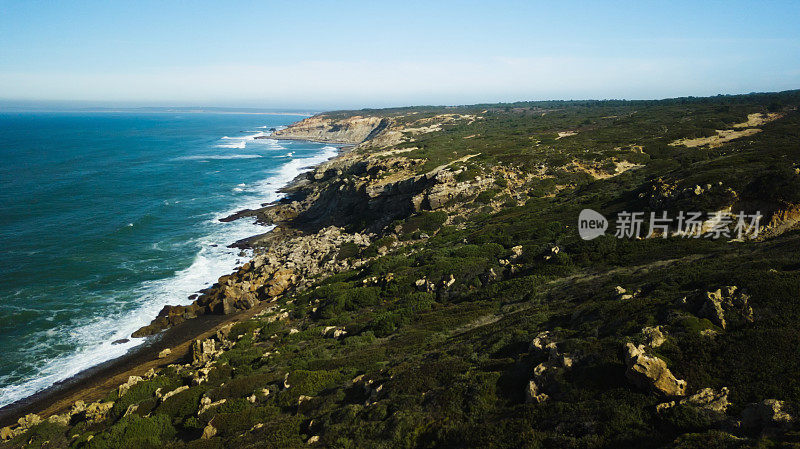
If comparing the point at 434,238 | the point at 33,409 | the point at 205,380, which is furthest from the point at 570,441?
the point at 33,409

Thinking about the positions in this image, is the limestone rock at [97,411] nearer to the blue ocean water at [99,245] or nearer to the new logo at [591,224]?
the blue ocean water at [99,245]

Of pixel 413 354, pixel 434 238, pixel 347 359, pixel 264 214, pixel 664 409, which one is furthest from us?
pixel 264 214

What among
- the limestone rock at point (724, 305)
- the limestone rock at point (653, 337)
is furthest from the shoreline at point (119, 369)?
the limestone rock at point (724, 305)

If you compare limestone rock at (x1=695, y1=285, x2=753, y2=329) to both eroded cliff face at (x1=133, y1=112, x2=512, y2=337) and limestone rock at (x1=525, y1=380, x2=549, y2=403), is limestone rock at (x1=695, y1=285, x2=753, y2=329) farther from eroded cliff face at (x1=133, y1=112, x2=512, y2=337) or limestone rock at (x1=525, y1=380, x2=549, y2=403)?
eroded cliff face at (x1=133, y1=112, x2=512, y2=337)

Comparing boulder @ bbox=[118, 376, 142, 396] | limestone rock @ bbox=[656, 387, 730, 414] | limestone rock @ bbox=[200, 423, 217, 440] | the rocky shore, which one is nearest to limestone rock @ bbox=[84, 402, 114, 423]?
boulder @ bbox=[118, 376, 142, 396]

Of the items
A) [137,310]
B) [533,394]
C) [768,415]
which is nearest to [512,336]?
[533,394]

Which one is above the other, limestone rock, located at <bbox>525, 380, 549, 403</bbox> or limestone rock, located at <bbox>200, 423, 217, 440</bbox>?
limestone rock, located at <bbox>525, 380, 549, 403</bbox>

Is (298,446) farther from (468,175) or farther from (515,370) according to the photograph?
(468,175)
